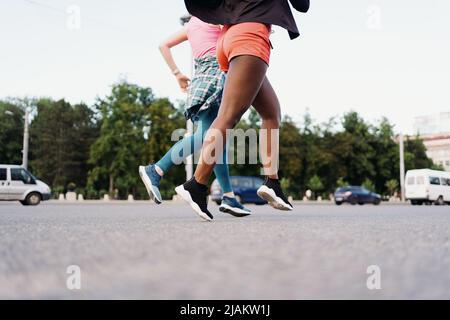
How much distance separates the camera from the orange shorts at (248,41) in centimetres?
346

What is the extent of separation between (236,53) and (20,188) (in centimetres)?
1579

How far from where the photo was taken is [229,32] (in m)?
3.57

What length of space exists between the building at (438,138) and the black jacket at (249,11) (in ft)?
301

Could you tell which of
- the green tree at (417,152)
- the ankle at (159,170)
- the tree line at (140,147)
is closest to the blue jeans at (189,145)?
the ankle at (159,170)

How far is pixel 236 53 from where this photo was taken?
3461 millimetres

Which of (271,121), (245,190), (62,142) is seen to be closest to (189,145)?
(271,121)

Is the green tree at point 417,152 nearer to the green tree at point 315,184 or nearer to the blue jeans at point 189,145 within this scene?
the green tree at point 315,184

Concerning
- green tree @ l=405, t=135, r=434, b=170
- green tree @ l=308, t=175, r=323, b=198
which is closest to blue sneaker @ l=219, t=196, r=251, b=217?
green tree @ l=308, t=175, r=323, b=198

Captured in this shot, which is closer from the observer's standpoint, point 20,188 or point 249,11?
point 249,11

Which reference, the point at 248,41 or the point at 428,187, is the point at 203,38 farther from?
the point at 428,187

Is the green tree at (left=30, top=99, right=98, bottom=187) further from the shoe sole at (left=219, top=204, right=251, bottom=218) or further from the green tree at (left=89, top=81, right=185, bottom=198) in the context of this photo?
the shoe sole at (left=219, top=204, right=251, bottom=218)

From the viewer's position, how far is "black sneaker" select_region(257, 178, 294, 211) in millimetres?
4055

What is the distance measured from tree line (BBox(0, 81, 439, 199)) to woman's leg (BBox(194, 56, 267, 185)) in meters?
34.6
